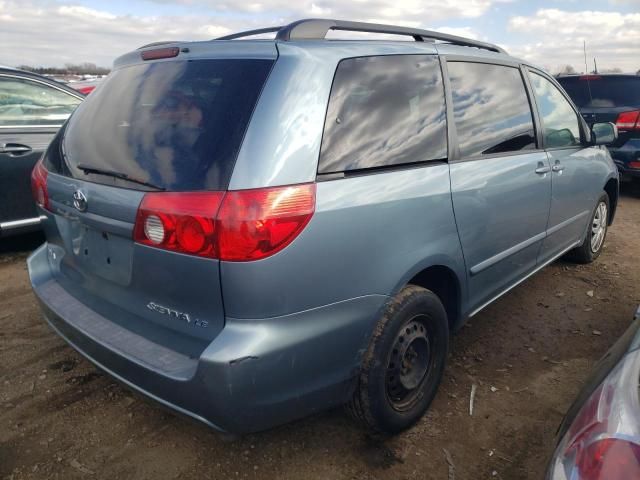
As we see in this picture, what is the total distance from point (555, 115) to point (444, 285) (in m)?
1.88

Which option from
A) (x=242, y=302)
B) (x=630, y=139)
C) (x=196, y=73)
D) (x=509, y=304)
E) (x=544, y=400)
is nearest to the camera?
(x=242, y=302)

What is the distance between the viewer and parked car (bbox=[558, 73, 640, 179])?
23.1ft

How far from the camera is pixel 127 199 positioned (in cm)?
192

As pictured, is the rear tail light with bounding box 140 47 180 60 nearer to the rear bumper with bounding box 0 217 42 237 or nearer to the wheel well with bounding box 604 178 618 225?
the rear bumper with bounding box 0 217 42 237

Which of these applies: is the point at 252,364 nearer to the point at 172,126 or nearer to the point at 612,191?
the point at 172,126

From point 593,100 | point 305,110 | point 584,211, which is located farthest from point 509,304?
point 593,100

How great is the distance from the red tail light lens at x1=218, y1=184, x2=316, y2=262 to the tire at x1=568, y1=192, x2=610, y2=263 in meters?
3.59

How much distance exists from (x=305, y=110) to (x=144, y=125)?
26.5 inches

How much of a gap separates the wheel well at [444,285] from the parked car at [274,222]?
0.04ft

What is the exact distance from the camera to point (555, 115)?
3.74 metres

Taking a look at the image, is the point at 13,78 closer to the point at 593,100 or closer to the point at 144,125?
the point at 144,125

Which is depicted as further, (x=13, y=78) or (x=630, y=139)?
(x=630, y=139)

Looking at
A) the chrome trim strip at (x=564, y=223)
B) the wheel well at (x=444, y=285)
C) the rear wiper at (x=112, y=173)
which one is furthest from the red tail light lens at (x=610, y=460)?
the chrome trim strip at (x=564, y=223)

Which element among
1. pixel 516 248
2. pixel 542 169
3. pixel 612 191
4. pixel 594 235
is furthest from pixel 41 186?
pixel 612 191
